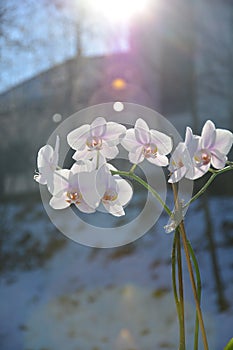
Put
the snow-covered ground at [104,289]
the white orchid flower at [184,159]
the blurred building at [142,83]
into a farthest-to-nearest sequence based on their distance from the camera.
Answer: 1. the blurred building at [142,83]
2. the snow-covered ground at [104,289]
3. the white orchid flower at [184,159]

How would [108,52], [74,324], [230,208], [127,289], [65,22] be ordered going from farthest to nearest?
[108,52]
[65,22]
[230,208]
[127,289]
[74,324]

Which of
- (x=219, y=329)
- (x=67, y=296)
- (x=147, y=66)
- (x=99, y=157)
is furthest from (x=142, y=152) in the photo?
(x=147, y=66)

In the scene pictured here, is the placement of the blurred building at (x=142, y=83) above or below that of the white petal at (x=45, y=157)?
above

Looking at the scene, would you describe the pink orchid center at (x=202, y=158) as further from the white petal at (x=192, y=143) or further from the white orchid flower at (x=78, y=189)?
the white orchid flower at (x=78, y=189)

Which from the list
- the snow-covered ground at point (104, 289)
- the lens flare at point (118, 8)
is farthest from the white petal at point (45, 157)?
the lens flare at point (118, 8)

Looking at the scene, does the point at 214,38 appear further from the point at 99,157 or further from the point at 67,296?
the point at 99,157

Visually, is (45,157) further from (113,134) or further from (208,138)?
(208,138)
